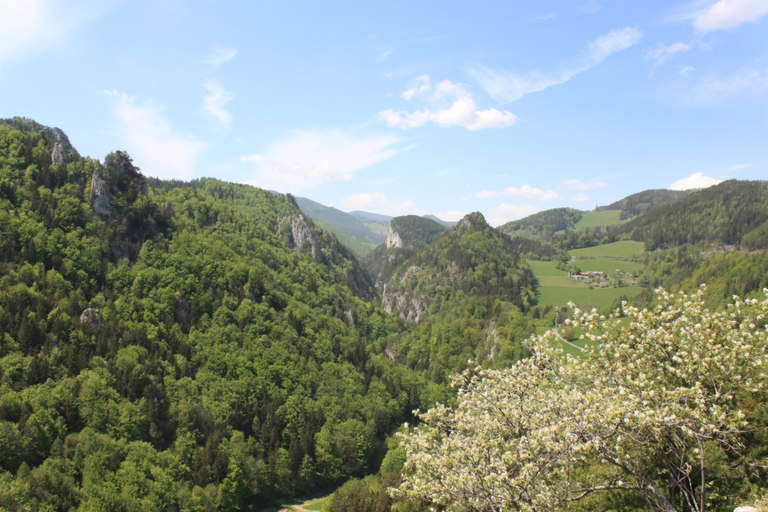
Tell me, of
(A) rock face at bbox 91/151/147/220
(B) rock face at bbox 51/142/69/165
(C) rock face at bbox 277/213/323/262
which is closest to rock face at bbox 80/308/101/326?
(A) rock face at bbox 91/151/147/220

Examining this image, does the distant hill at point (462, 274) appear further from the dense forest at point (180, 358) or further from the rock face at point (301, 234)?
the rock face at point (301, 234)

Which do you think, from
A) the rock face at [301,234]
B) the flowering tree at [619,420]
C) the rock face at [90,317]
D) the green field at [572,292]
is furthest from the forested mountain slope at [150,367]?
the green field at [572,292]

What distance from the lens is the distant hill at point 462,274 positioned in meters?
136

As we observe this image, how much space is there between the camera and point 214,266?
3401 inches

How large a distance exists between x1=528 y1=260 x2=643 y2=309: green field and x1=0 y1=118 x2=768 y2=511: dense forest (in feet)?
45.5

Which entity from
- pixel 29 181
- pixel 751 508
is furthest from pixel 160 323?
pixel 751 508

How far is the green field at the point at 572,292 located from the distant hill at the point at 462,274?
539 centimetres

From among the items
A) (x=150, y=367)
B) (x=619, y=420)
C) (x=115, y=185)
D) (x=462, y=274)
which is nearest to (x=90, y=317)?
(x=150, y=367)

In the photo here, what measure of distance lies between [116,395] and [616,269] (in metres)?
172

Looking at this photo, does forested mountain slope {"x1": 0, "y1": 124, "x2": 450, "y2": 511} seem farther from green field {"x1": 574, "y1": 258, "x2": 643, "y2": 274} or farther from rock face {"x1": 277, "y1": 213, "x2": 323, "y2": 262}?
green field {"x1": 574, "y1": 258, "x2": 643, "y2": 274}

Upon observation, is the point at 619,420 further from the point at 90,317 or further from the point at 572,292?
the point at 572,292

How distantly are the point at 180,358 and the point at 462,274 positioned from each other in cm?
10001

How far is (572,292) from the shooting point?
465 ft

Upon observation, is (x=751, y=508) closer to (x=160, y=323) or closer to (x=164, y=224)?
(x=160, y=323)
